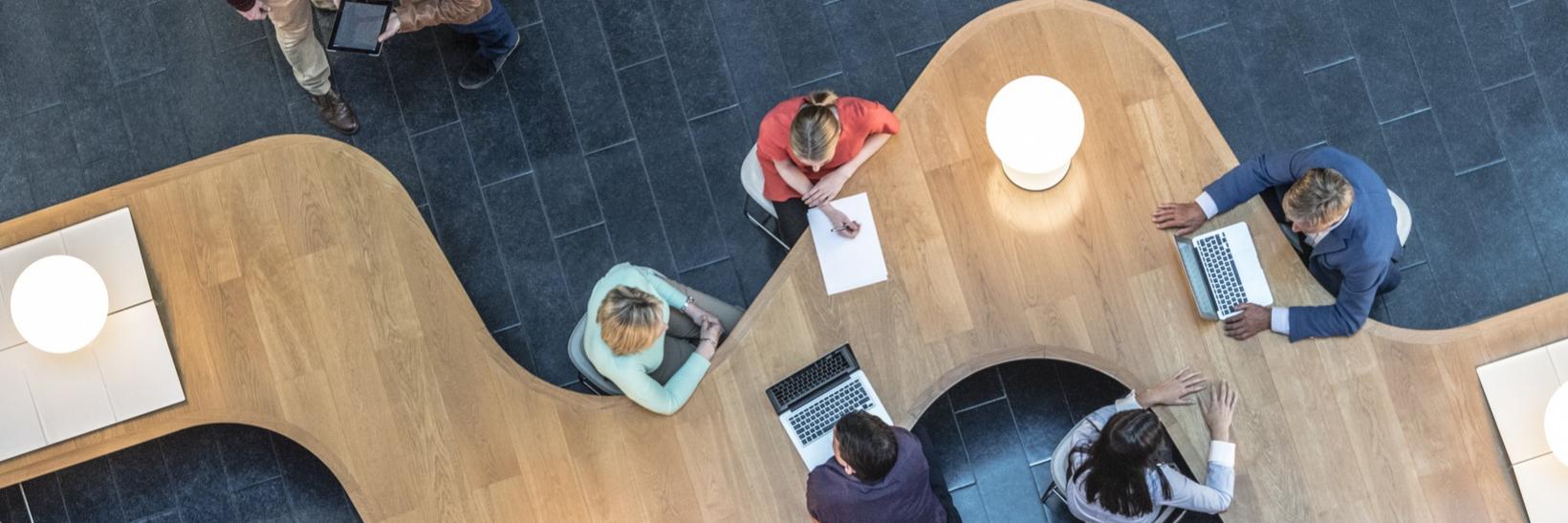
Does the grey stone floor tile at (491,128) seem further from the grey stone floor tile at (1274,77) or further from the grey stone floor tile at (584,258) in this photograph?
the grey stone floor tile at (1274,77)

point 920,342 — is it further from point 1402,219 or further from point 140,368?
point 140,368

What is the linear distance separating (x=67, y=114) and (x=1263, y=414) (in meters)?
4.70

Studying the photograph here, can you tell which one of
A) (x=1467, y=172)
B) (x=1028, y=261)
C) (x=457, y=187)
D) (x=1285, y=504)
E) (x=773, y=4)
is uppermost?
(x=773, y=4)

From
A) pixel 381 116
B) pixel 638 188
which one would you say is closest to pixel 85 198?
pixel 381 116

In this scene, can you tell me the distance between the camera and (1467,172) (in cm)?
412

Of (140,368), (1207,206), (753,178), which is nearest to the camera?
(1207,206)

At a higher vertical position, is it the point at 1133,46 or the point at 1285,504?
the point at 1133,46

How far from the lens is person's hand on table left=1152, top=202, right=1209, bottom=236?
3.22 metres

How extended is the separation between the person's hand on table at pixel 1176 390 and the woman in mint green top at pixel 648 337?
1.33 m

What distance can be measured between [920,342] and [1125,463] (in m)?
0.69

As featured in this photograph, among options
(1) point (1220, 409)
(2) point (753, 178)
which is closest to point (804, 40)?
(2) point (753, 178)

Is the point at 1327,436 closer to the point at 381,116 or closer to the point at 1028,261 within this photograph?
the point at 1028,261

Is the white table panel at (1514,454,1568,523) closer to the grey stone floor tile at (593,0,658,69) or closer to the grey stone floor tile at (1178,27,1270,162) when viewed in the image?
the grey stone floor tile at (1178,27,1270,162)

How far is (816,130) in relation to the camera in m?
3.16
